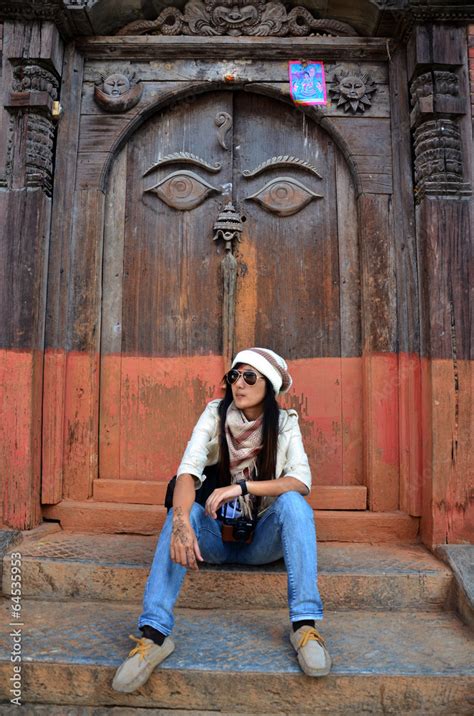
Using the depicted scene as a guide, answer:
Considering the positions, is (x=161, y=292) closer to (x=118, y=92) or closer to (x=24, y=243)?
(x=24, y=243)

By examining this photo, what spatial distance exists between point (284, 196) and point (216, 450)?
191 centimetres

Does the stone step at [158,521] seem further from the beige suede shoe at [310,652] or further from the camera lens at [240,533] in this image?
→ the beige suede shoe at [310,652]

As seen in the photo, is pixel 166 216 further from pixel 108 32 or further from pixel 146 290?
pixel 108 32

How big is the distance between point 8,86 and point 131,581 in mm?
3120

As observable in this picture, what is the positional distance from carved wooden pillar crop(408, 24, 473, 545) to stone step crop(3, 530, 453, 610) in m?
0.36

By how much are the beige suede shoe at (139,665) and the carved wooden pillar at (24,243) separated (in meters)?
1.42

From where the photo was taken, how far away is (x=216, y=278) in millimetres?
3812

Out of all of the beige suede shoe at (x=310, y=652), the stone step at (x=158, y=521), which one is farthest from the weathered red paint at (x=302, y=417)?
the beige suede shoe at (x=310, y=652)

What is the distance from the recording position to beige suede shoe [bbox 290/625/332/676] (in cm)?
223

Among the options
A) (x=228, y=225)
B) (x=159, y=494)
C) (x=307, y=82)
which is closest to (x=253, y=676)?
(x=159, y=494)

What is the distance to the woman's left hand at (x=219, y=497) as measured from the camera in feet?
8.09

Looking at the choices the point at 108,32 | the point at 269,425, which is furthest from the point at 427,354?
the point at 108,32

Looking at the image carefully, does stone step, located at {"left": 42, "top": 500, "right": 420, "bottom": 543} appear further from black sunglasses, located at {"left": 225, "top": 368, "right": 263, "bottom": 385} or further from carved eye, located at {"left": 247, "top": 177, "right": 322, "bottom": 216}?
carved eye, located at {"left": 247, "top": 177, "right": 322, "bottom": 216}

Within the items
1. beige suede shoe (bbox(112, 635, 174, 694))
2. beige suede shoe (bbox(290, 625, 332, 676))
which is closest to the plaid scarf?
beige suede shoe (bbox(290, 625, 332, 676))
